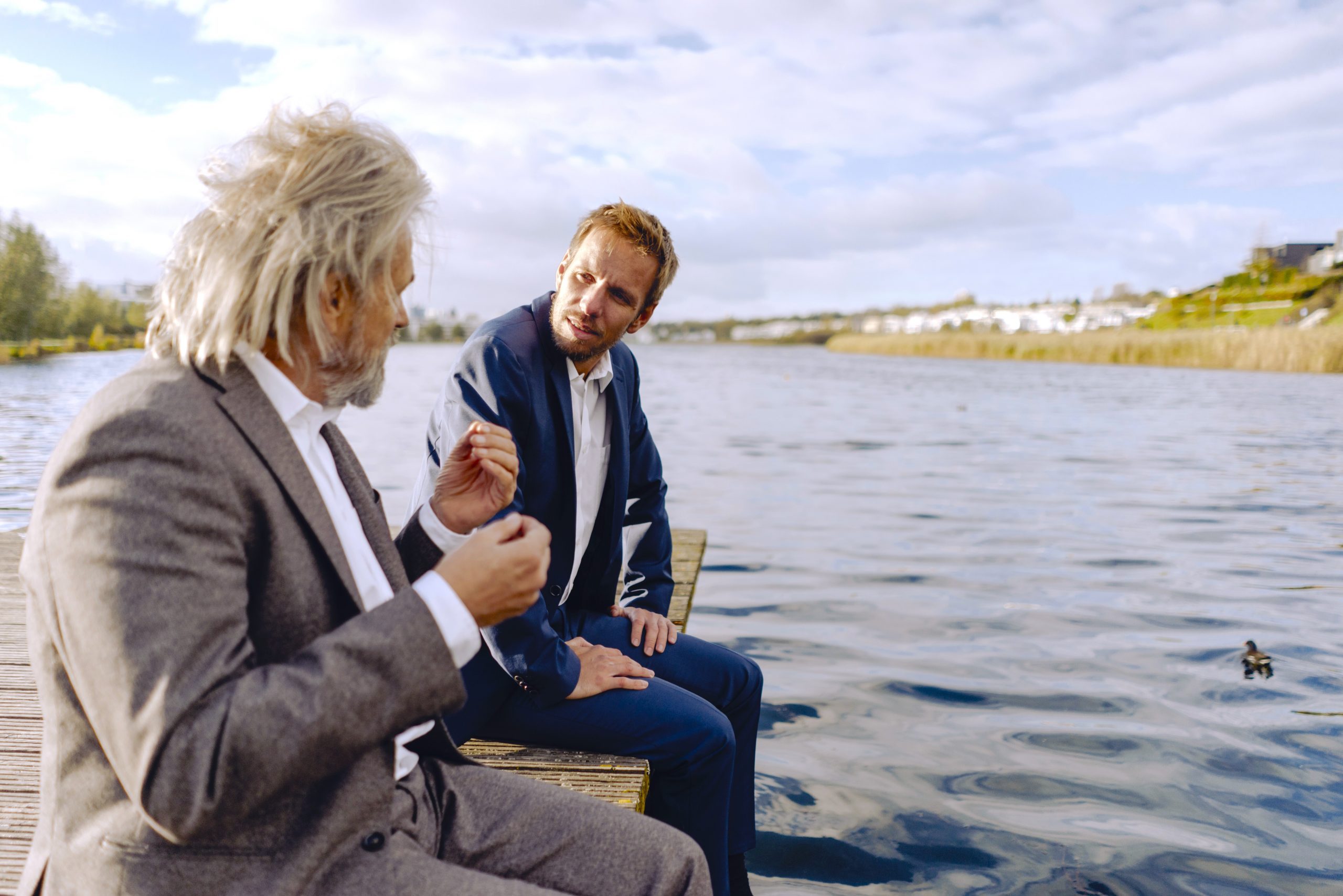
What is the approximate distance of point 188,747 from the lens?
120 centimetres

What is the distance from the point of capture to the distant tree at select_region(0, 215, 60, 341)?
1736 inches

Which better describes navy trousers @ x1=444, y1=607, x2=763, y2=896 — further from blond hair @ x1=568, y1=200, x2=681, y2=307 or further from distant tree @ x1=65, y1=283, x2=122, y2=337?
distant tree @ x1=65, y1=283, x2=122, y2=337

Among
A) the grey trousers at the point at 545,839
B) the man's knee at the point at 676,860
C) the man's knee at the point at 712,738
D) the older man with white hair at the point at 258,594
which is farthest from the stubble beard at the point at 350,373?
the man's knee at the point at 712,738

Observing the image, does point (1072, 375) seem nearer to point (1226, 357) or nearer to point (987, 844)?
point (1226, 357)

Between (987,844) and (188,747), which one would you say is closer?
(188,747)

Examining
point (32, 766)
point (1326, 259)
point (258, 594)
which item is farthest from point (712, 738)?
point (1326, 259)

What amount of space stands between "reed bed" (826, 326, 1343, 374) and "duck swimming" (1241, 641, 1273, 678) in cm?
3355

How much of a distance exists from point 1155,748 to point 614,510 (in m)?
3.09

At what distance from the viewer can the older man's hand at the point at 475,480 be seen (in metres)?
1.93

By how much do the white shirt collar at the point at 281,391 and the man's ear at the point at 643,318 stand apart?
172cm

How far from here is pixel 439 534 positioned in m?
1.96

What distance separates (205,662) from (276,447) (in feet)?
1.13

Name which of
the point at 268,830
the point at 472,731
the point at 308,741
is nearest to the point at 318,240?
the point at 308,741

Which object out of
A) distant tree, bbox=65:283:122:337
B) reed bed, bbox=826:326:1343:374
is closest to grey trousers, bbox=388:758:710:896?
reed bed, bbox=826:326:1343:374
